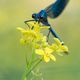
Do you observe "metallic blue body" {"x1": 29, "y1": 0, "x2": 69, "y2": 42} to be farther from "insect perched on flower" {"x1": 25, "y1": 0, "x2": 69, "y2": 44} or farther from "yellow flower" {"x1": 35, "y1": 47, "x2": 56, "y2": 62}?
"yellow flower" {"x1": 35, "y1": 47, "x2": 56, "y2": 62}

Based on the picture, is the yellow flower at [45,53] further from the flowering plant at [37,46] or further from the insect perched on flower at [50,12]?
the insect perched on flower at [50,12]

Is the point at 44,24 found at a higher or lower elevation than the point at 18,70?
higher

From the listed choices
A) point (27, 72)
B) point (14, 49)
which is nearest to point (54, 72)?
point (14, 49)

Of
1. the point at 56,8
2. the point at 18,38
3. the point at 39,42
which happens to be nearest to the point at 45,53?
the point at 39,42

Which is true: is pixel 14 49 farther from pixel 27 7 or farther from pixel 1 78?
pixel 27 7

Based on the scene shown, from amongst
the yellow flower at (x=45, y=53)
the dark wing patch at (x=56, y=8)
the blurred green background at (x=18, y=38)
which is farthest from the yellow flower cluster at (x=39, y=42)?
the blurred green background at (x=18, y=38)

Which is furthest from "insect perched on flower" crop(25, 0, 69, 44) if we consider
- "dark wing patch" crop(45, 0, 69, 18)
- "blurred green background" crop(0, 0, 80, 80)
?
"blurred green background" crop(0, 0, 80, 80)
